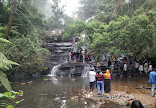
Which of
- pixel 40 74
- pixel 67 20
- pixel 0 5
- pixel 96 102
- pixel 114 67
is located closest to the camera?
pixel 96 102

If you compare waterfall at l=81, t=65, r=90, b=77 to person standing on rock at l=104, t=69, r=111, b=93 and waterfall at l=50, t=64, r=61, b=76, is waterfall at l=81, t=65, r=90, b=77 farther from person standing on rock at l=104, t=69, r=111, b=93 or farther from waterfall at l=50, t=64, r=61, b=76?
person standing on rock at l=104, t=69, r=111, b=93

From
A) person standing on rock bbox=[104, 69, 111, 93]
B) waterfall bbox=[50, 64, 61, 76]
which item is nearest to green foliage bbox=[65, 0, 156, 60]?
person standing on rock bbox=[104, 69, 111, 93]

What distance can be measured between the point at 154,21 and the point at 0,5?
52.9 ft

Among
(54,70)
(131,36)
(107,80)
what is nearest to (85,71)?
(54,70)

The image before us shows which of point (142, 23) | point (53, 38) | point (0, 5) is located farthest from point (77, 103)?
point (53, 38)

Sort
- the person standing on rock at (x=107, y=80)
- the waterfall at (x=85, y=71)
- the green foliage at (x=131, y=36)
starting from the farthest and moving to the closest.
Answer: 1. the waterfall at (x=85, y=71)
2. the green foliage at (x=131, y=36)
3. the person standing on rock at (x=107, y=80)

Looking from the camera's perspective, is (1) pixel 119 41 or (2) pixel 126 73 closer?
(1) pixel 119 41

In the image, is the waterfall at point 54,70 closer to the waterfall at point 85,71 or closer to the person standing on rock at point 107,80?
the waterfall at point 85,71

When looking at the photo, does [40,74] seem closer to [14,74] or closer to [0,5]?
[14,74]

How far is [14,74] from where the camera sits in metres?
15.3

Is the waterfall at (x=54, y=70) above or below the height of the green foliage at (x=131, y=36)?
below

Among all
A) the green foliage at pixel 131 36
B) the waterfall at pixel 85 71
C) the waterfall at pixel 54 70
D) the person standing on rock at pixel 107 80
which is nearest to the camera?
the person standing on rock at pixel 107 80

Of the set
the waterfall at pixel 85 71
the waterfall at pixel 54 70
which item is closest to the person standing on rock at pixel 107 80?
the waterfall at pixel 85 71

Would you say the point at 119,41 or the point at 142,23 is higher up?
the point at 142,23
